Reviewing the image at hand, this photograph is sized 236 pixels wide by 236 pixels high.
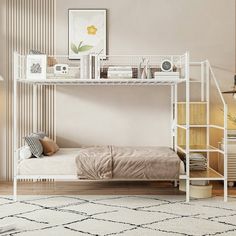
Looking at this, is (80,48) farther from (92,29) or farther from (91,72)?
(91,72)

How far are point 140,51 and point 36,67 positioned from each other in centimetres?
144

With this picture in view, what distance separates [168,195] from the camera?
443 centimetres

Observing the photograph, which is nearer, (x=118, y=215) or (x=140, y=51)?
(x=118, y=215)

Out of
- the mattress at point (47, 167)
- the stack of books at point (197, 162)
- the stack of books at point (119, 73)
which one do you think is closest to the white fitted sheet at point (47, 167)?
the mattress at point (47, 167)

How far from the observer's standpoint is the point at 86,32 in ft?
17.0

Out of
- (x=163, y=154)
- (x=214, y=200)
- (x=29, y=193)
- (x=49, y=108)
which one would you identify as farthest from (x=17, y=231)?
(x=49, y=108)

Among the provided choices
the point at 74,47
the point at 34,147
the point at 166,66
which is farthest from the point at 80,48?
the point at 34,147

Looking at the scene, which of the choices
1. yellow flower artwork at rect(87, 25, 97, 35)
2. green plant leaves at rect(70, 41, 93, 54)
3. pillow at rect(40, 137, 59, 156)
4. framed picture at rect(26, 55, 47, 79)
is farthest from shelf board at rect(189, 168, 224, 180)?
yellow flower artwork at rect(87, 25, 97, 35)

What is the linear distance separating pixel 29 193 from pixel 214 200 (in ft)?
6.09

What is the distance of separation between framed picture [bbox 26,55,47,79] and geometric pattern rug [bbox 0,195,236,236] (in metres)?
1.19

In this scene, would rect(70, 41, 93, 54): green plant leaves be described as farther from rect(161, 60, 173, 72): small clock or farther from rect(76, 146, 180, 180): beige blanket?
rect(76, 146, 180, 180): beige blanket

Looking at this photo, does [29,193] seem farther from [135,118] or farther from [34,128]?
[135,118]

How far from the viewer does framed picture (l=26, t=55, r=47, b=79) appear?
429 cm

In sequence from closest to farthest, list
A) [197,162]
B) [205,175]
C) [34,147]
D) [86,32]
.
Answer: [34,147], [205,175], [197,162], [86,32]
